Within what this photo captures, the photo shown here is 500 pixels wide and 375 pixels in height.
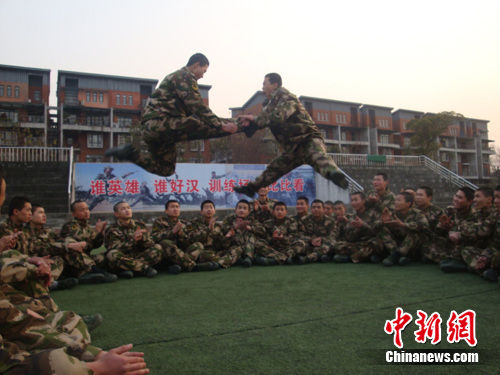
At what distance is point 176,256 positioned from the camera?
21.9 ft

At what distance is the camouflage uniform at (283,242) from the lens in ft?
24.7

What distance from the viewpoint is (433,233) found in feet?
22.6

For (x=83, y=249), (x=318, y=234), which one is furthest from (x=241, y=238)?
(x=83, y=249)

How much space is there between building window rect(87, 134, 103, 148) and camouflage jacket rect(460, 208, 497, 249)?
31029mm

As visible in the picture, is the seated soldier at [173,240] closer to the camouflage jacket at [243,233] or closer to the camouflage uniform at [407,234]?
the camouflage jacket at [243,233]

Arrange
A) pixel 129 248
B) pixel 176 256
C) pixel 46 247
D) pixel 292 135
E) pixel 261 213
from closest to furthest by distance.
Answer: pixel 292 135 < pixel 46 247 < pixel 129 248 < pixel 176 256 < pixel 261 213

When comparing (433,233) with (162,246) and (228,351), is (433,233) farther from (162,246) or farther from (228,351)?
(228,351)

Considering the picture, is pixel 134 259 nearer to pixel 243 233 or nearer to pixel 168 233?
pixel 168 233

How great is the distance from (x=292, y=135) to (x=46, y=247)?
4429 millimetres

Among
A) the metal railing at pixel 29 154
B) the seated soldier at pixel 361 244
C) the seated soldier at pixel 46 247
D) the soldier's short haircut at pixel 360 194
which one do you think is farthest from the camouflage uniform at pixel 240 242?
the metal railing at pixel 29 154

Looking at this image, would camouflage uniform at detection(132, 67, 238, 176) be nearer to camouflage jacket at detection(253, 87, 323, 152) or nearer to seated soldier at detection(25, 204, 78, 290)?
camouflage jacket at detection(253, 87, 323, 152)

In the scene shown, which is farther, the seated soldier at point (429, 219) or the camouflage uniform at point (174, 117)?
the seated soldier at point (429, 219)

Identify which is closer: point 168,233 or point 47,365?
point 47,365

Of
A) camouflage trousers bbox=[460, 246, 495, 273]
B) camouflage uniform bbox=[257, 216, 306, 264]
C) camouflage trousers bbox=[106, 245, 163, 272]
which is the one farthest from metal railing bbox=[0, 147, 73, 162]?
camouflage trousers bbox=[460, 246, 495, 273]
